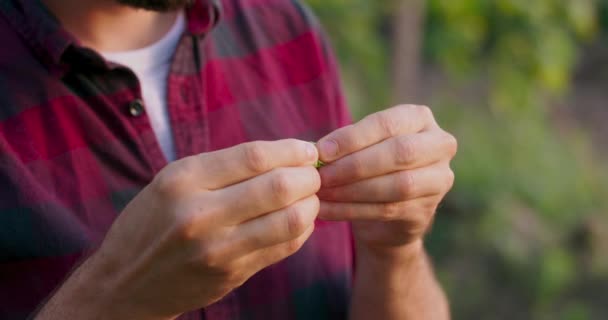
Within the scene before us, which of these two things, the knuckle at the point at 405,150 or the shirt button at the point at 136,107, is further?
the shirt button at the point at 136,107

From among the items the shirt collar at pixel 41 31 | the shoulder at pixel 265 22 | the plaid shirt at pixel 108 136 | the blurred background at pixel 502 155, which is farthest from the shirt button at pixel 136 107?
the blurred background at pixel 502 155

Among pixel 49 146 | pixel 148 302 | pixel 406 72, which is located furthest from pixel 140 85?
pixel 406 72

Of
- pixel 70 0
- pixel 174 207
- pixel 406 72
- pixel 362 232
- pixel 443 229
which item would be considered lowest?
pixel 443 229

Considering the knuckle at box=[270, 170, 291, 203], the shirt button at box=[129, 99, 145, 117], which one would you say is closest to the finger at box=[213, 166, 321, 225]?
the knuckle at box=[270, 170, 291, 203]

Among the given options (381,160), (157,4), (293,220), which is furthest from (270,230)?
(157,4)

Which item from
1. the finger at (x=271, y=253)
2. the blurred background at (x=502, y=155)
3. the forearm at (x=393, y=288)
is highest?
the finger at (x=271, y=253)

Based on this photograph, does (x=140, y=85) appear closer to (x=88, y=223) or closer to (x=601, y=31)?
(x=88, y=223)

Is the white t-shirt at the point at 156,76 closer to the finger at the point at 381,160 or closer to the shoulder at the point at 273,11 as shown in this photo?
the shoulder at the point at 273,11
